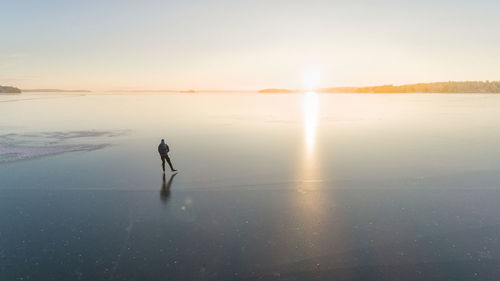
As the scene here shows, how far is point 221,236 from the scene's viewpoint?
28.7 ft

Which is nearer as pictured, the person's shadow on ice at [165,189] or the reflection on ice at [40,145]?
the person's shadow on ice at [165,189]

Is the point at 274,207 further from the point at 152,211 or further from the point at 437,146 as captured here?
the point at 437,146

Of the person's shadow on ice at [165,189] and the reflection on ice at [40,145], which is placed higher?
the reflection on ice at [40,145]

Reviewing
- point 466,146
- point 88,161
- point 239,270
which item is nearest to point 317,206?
point 239,270

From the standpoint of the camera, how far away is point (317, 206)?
10781mm

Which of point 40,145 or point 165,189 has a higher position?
point 40,145

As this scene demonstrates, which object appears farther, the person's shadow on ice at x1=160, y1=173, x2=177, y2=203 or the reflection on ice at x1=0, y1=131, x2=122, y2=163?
the reflection on ice at x1=0, y1=131, x2=122, y2=163

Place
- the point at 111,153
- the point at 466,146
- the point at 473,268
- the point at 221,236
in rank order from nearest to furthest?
the point at 473,268 → the point at 221,236 → the point at 111,153 → the point at 466,146

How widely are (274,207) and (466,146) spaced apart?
64.8 feet

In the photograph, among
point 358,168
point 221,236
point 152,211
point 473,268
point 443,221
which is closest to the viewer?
point 473,268

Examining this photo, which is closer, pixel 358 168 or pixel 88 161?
pixel 358 168

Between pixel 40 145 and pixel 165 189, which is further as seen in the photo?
pixel 40 145

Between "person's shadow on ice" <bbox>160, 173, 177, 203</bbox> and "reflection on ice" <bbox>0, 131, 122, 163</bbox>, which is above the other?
"reflection on ice" <bbox>0, 131, 122, 163</bbox>

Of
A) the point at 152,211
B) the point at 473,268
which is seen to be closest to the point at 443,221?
the point at 473,268
